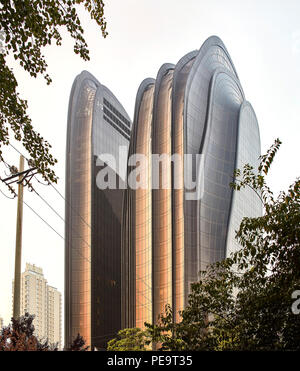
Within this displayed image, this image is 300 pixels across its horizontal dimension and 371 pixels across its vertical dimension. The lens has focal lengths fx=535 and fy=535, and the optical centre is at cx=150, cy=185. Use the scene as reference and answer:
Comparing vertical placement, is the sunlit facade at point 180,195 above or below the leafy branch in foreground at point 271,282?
above

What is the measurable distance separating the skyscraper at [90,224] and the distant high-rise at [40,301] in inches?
899

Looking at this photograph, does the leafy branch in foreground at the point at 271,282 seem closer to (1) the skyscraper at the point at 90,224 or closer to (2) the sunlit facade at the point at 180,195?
(2) the sunlit facade at the point at 180,195

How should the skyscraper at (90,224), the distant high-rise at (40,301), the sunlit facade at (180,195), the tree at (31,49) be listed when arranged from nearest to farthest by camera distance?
the tree at (31,49) → the sunlit facade at (180,195) → the skyscraper at (90,224) → the distant high-rise at (40,301)

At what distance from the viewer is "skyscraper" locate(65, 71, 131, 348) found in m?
47.3

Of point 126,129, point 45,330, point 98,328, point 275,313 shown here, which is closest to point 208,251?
point 98,328

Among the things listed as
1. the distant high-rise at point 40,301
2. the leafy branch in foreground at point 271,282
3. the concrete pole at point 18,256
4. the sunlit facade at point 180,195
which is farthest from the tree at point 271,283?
the distant high-rise at point 40,301

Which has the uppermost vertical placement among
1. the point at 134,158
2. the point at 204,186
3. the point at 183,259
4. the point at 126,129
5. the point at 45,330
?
the point at 126,129

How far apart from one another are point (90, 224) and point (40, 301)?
3499cm

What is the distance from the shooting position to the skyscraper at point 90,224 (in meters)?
47.3

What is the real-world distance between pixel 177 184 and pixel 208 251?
5494 mm

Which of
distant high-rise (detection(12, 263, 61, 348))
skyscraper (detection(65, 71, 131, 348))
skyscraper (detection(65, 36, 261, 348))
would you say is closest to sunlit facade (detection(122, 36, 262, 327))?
skyscraper (detection(65, 36, 261, 348))

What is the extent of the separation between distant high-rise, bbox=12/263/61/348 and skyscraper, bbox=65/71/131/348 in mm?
22837
